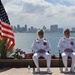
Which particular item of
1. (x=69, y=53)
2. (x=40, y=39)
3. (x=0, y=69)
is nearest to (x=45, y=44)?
(x=40, y=39)

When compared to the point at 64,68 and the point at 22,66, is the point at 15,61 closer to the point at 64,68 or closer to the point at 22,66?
the point at 22,66

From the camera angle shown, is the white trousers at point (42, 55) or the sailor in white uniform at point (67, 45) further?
the sailor in white uniform at point (67, 45)

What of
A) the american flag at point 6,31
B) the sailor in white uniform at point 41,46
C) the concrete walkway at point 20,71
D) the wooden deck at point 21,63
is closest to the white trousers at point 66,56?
the concrete walkway at point 20,71

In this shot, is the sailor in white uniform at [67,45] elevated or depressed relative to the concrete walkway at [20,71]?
elevated

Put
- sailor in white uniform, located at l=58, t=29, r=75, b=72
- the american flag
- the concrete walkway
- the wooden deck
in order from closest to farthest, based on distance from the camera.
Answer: the concrete walkway
sailor in white uniform, located at l=58, t=29, r=75, b=72
the wooden deck
the american flag

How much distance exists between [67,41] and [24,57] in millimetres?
1740

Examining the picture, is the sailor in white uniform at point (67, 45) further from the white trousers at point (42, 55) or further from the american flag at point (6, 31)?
the american flag at point (6, 31)

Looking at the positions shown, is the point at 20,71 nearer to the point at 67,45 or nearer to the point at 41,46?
the point at 41,46

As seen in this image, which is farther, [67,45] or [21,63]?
[21,63]

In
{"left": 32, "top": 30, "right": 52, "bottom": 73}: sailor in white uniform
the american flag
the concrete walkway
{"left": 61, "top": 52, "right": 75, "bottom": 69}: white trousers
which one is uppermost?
the american flag

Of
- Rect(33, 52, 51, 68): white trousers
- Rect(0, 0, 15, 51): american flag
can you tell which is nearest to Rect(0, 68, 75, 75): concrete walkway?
Rect(33, 52, 51, 68): white trousers

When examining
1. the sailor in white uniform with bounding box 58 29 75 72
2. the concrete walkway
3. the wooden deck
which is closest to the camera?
the concrete walkway

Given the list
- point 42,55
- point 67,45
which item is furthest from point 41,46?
point 67,45

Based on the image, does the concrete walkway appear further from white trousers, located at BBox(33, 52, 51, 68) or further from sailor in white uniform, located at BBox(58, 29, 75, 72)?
sailor in white uniform, located at BBox(58, 29, 75, 72)
